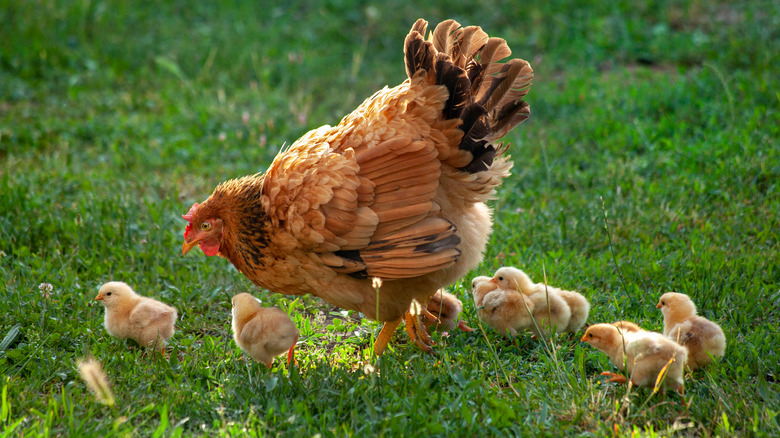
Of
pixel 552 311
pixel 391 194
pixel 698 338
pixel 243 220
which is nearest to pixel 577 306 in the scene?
pixel 552 311

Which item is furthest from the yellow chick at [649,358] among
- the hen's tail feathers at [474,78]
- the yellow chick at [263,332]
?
the yellow chick at [263,332]

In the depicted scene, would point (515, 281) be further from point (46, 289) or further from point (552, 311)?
point (46, 289)

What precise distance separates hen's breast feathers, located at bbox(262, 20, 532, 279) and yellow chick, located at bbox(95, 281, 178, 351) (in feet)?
3.09

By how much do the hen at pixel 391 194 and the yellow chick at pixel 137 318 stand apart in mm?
467

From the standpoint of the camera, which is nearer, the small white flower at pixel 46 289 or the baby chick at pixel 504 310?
the baby chick at pixel 504 310

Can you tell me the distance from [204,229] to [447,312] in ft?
5.37

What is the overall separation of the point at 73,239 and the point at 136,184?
120cm

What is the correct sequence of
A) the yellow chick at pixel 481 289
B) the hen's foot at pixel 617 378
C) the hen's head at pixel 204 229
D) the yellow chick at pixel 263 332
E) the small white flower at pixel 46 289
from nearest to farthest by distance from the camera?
the hen's foot at pixel 617 378 < the yellow chick at pixel 263 332 < the hen's head at pixel 204 229 < the yellow chick at pixel 481 289 < the small white flower at pixel 46 289

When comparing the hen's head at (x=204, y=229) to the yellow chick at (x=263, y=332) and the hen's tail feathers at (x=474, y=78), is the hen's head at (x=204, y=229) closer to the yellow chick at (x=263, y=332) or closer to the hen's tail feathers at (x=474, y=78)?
the yellow chick at (x=263, y=332)

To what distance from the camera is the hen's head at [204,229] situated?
4.14 m

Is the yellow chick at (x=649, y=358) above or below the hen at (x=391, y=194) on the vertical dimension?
below

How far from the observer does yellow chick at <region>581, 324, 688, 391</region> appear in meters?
3.33

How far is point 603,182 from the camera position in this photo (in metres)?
6.15

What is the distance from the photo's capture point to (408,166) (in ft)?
12.6
